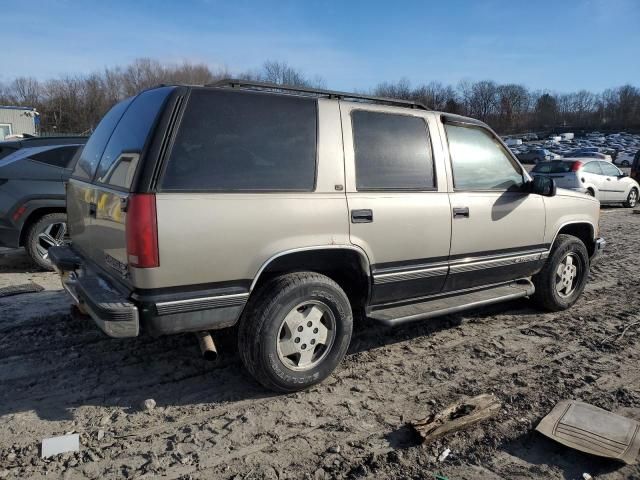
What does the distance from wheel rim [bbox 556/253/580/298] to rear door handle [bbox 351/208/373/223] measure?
265cm

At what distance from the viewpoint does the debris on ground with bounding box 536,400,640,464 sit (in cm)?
283

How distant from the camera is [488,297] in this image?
4.44 metres

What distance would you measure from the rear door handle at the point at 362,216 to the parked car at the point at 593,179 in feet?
40.7

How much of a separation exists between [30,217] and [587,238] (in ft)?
22.0

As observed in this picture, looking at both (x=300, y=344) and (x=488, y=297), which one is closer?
(x=300, y=344)

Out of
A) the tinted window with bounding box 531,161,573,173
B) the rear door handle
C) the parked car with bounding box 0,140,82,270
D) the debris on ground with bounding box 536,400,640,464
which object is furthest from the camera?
the tinted window with bounding box 531,161,573,173

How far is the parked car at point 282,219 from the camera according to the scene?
2.89m

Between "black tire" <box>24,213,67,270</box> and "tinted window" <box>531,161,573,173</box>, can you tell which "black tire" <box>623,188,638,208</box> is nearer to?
"tinted window" <box>531,161,573,173</box>

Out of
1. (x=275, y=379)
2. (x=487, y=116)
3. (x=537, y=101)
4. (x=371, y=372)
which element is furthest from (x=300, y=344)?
(x=537, y=101)

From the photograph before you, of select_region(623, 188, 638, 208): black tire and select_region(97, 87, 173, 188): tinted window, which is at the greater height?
select_region(97, 87, 173, 188): tinted window

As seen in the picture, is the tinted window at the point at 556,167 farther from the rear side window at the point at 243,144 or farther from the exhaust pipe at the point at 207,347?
the exhaust pipe at the point at 207,347

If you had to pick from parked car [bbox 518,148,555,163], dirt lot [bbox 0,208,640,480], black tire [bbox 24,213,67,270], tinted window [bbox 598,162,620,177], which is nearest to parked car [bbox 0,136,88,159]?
A: black tire [bbox 24,213,67,270]

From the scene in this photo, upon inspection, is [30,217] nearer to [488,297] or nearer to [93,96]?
[488,297]

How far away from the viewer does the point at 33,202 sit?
A: 20.5ft
